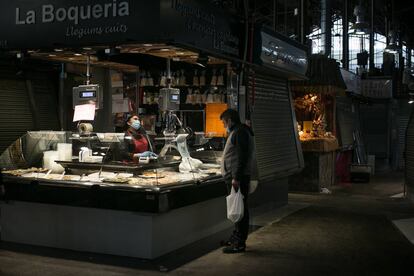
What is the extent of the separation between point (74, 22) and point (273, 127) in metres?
5.12

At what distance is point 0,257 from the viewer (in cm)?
696

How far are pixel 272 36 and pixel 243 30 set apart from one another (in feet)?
3.96

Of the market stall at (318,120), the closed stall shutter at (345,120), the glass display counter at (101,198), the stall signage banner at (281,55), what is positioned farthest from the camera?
the closed stall shutter at (345,120)

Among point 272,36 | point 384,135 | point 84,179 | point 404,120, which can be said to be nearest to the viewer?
point 84,179

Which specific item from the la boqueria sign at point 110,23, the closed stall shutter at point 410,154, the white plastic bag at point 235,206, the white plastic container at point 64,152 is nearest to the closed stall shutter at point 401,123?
the closed stall shutter at point 410,154

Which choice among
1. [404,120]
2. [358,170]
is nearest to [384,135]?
[404,120]

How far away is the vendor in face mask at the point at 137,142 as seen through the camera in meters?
7.94

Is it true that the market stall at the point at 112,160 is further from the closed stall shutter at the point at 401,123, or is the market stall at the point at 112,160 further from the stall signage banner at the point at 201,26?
the closed stall shutter at the point at 401,123

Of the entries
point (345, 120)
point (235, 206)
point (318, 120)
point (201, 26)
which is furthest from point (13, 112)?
point (345, 120)

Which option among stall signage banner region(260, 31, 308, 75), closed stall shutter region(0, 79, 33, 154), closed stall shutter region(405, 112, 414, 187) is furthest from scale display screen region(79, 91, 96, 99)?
closed stall shutter region(405, 112, 414, 187)

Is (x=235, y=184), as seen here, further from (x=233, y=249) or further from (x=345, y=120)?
(x=345, y=120)

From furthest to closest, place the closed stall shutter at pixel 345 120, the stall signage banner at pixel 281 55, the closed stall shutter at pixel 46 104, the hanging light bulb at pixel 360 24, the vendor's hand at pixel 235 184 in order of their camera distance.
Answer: the closed stall shutter at pixel 345 120 < the hanging light bulb at pixel 360 24 < the stall signage banner at pixel 281 55 < the closed stall shutter at pixel 46 104 < the vendor's hand at pixel 235 184

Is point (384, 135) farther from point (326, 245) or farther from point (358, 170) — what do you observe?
point (326, 245)

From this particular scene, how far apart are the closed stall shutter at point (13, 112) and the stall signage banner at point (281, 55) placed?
14.2 ft
